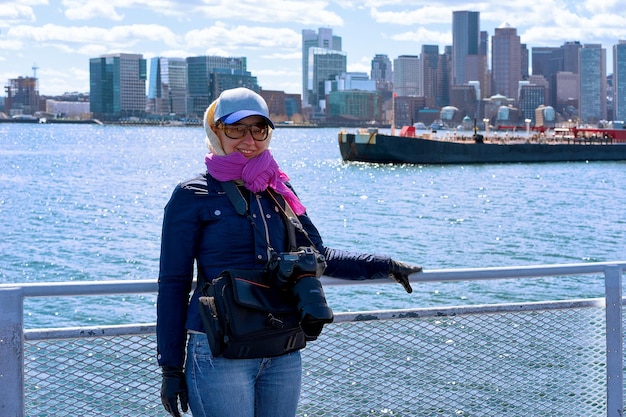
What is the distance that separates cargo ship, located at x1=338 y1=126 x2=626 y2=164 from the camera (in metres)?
84.8

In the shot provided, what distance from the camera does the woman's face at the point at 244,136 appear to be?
3725 millimetres

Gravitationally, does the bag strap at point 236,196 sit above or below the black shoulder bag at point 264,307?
above

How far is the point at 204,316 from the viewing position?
11.2 feet

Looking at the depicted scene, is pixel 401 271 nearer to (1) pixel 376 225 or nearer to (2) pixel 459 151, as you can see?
(1) pixel 376 225

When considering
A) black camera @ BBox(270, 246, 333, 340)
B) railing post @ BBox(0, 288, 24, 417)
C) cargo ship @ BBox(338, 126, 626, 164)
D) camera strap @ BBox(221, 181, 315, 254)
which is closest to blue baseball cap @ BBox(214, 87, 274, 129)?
camera strap @ BBox(221, 181, 315, 254)

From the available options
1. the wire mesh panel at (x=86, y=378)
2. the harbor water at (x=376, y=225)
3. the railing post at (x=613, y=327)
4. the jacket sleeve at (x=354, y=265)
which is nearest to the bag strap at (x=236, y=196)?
the jacket sleeve at (x=354, y=265)

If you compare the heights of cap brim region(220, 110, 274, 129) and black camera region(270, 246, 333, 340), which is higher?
cap brim region(220, 110, 274, 129)

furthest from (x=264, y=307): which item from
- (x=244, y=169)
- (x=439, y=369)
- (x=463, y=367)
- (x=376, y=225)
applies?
(x=376, y=225)

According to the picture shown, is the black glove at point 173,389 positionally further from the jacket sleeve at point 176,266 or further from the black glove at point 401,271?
the black glove at point 401,271

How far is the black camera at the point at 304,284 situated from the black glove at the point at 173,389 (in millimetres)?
459

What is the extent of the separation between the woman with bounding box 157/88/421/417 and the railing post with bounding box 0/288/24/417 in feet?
2.10

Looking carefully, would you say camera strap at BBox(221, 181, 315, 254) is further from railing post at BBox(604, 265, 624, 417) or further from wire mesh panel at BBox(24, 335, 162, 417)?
railing post at BBox(604, 265, 624, 417)

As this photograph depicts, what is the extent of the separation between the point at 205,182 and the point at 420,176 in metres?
70.9

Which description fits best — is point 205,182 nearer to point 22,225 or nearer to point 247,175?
point 247,175
